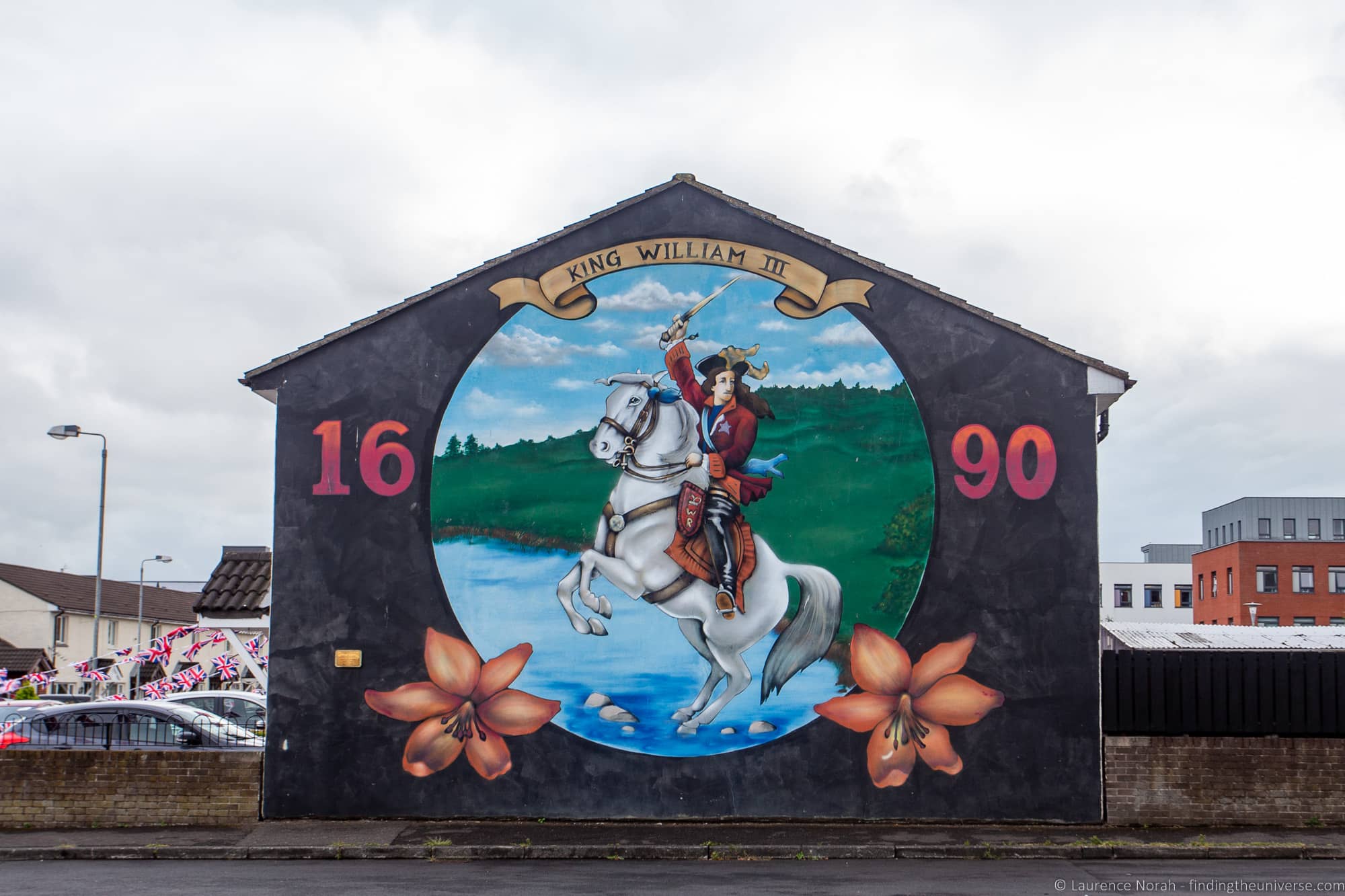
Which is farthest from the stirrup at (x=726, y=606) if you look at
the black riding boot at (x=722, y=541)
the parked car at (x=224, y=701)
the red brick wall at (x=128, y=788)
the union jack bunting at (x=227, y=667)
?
the union jack bunting at (x=227, y=667)

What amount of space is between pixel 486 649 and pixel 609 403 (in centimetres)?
336

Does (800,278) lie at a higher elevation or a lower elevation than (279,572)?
higher

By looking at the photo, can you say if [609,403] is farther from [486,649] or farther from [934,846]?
[934,846]

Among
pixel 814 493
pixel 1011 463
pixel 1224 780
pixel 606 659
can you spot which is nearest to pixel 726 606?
pixel 606 659

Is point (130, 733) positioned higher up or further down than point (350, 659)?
further down

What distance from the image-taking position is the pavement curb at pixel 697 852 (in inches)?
518

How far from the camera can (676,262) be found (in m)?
15.5

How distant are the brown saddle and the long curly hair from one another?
46.4 inches

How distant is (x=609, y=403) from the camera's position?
1529 centimetres

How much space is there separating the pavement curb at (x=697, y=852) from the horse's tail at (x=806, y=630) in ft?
7.01

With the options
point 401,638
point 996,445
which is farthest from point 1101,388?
point 401,638

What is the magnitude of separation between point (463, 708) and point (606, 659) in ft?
6.06

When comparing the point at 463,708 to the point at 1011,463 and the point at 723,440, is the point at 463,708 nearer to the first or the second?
the point at 723,440

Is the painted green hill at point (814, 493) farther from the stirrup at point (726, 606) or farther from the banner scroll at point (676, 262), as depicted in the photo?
the banner scroll at point (676, 262)
